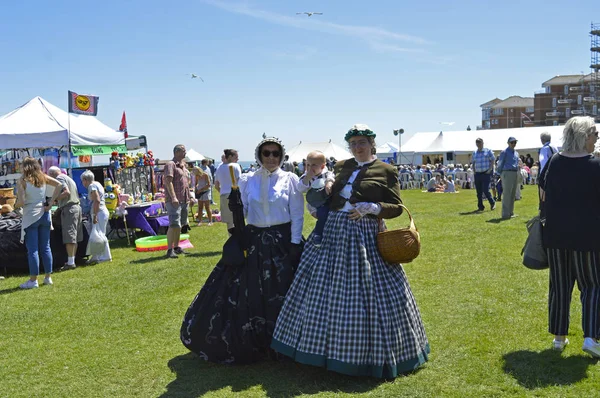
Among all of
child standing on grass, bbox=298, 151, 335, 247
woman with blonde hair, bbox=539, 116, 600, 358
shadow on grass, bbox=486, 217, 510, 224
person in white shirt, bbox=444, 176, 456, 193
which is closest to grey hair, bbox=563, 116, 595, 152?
woman with blonde hair, bbox=539, 116, 600, 358

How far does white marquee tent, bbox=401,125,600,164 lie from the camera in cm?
3506

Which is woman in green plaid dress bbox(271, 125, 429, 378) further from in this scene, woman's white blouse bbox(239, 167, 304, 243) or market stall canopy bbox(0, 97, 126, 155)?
market stall canopy bbox(0, 97, 126, 155)

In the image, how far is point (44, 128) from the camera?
40.7 feet

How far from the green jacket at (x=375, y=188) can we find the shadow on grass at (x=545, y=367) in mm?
1446

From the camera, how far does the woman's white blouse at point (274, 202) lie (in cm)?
451

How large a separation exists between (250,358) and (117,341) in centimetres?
167

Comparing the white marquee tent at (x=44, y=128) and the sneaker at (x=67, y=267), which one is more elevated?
the white marquee tent at (x=44, y=128)

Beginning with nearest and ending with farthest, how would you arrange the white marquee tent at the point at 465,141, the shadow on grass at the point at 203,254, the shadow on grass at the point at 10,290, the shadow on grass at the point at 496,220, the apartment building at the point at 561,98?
the shadow on grass at the point at 10,290 < the shadow on grass at the point at 203,254 < the shadow on grass at the point at 496,220 < the white marquee tent at the point at 465,141 < the apartment building at the point at 561,98

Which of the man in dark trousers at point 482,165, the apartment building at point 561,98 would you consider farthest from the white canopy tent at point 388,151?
the apartment building at point 561,98

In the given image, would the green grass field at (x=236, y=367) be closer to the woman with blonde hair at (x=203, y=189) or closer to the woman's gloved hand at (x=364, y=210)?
the woman's gloved hand at (x=364, y=210)

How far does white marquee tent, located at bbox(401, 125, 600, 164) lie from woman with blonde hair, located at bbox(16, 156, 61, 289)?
3081 cm

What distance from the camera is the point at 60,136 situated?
12289 mm

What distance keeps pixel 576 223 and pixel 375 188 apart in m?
1.49

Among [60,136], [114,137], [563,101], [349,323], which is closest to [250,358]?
[349,323]
